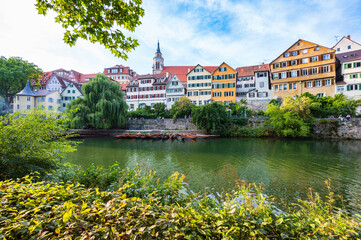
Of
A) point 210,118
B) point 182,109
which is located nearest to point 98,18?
point 210,118

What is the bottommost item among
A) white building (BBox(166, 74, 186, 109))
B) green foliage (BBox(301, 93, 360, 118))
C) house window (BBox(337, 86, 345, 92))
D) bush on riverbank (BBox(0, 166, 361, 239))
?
bush on riverbank (BBox(0, 166, 361, 239))

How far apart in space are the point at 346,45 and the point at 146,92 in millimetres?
49844

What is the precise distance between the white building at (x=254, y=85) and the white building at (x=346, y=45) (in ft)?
66.3

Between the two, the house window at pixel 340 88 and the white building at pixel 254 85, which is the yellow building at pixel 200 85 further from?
the house window at pixel 340 88

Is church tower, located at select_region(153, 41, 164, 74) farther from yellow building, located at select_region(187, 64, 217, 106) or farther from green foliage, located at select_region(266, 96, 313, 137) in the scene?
green foliage, located at select_region(266, 96, 313, 137)

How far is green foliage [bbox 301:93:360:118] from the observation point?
1157 inches

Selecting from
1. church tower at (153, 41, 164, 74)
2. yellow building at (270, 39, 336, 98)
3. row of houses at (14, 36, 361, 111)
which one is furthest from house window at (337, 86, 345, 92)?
church tower at (153, 41, 164, 74)

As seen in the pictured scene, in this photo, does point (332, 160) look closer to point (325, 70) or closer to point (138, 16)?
point (138, 16)

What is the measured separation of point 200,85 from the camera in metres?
45.5

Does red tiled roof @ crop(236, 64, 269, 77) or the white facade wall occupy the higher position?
red tiled roof @ crop(236, 64, 269, 77)

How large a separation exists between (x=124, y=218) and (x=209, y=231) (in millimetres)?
925

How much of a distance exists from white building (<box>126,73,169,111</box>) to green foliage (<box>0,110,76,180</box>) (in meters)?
43.3

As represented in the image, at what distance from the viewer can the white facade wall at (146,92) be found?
160ft

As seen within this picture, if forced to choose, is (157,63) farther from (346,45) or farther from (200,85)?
(346,45)
